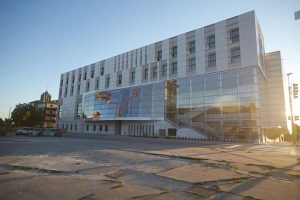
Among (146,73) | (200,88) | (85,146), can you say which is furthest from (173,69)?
(85,146)

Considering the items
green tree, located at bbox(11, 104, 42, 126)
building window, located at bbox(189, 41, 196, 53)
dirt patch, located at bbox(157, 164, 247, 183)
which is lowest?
dirt patch, located at bbox(157, 164, 247, 183)

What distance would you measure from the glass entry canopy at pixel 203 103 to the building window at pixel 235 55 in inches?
71.4

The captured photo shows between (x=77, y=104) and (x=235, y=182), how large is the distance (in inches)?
2381

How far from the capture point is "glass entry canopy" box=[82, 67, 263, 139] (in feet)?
101

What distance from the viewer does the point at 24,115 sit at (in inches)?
2611

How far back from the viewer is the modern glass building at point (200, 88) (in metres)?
31.6

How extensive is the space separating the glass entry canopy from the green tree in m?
37.4

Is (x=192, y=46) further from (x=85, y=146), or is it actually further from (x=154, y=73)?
(x=85, y=146)

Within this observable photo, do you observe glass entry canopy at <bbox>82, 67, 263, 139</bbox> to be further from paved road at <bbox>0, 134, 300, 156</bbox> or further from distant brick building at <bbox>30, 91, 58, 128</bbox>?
distant brick building at <bbox>30, 91, 58, 128</bbox>

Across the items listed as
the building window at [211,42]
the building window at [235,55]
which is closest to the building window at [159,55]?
the building window at [211,42]

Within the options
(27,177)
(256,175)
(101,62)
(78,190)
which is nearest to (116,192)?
(78,190)

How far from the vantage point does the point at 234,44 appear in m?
33.4

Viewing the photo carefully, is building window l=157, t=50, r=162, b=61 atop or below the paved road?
atop

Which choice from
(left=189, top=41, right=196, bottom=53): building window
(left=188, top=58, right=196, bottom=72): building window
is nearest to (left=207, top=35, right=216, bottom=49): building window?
(left=189, top=41, right=196, bottom=53): building window
